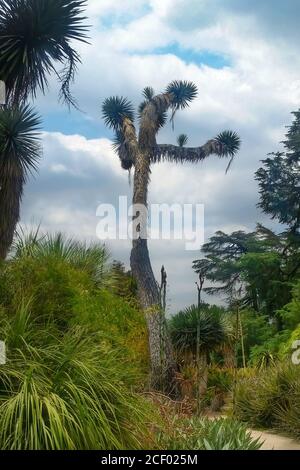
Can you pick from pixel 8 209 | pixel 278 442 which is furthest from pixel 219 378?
pixel 8 209

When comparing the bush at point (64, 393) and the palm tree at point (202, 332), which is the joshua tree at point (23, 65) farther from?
the palm tree at point (202, 332)

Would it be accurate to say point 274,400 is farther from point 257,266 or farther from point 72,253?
point 257,266

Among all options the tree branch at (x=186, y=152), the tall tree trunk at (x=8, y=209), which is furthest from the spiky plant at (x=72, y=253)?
the tree branch at (x=186, y=152)

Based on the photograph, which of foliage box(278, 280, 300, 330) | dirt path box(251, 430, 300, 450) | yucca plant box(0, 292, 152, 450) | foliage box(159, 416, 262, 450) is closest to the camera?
yucca plant box(0, 292, 152, 450)

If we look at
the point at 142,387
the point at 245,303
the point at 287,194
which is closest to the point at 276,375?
the point at 142,387

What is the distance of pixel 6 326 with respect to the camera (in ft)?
22.7

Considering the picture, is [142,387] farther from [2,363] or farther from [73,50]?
[73,50]

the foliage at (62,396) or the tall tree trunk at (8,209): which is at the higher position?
the tall tree trunk at (8,209)

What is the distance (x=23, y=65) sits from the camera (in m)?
13.3

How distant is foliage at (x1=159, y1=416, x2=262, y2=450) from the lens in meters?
6.61

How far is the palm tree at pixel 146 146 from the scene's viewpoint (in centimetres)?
2114

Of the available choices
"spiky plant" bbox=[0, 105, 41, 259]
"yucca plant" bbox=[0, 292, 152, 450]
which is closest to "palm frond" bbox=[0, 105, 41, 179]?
"spiky plant" bbox=[0, 105, 41, 259]

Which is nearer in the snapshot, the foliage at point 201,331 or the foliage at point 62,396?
the foliage at point 62,396

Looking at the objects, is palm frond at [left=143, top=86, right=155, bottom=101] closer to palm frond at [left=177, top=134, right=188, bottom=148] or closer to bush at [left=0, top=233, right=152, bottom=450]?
palm frond at [left=177, top=134, right=188, bottom=148]
